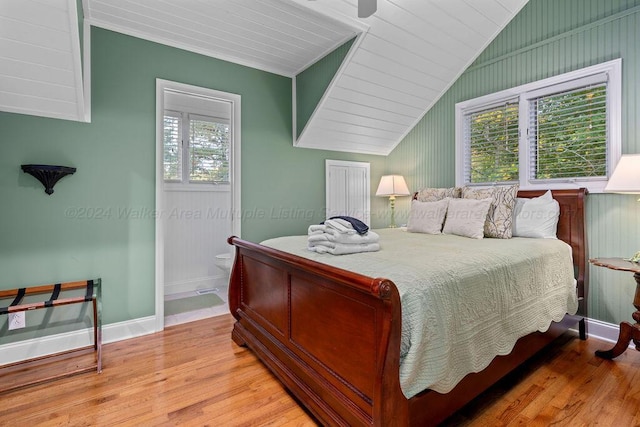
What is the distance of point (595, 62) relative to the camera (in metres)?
2.58

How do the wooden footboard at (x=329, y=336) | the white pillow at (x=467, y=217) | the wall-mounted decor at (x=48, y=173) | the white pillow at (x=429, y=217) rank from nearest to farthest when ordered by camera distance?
the wooden footboard at (x=329, y=336) → the wall-mounted decor at (x=48, y=173) → the white pillow at (x=467, y=217) → the white pillow at (x=429, y=217)

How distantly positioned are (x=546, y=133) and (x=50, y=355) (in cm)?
445

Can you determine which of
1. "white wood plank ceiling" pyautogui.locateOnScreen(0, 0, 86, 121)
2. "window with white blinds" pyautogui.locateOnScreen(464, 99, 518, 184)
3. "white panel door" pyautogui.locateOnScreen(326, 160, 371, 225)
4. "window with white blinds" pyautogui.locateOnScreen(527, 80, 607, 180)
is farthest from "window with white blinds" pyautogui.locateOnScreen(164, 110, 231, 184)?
"window with white blinds" pyautogui.locateOnScreen(527, 80, 607, 180)

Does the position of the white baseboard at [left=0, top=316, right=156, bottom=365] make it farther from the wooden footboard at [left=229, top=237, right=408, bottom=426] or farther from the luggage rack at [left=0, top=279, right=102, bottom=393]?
the wooden footboard at [left=229, top=237, right=408, bottom=426]

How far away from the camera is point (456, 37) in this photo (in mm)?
3102

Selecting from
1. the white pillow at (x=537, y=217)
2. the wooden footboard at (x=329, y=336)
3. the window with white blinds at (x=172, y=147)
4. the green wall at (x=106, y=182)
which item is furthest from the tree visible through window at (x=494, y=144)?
the window with white blinds at (x=172, y=147)

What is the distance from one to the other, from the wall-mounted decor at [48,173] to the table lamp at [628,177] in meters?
3.89

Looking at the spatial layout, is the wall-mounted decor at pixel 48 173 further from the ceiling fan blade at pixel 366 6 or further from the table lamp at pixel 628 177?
the table lamp at pixel 628 177

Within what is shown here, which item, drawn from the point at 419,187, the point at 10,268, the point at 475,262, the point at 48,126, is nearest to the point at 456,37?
the point at 419,187

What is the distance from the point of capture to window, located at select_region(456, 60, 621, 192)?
8.45ft

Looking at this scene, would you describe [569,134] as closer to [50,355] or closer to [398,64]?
[398,64]

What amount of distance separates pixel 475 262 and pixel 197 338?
7.37 ft

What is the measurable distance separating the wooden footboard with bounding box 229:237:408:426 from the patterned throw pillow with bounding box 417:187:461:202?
79.5 inches

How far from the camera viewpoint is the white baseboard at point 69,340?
2320 millimetres
